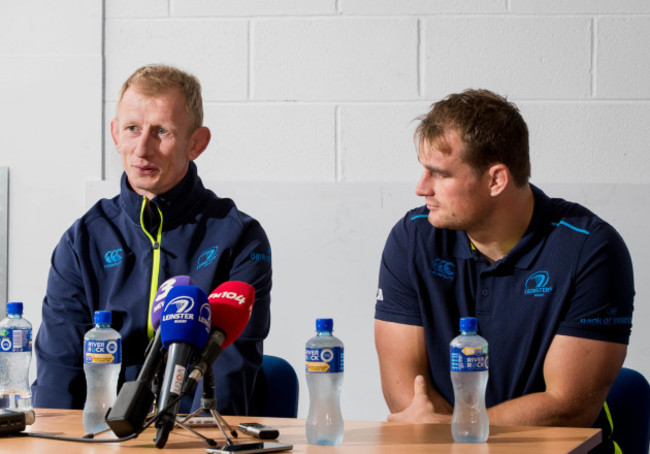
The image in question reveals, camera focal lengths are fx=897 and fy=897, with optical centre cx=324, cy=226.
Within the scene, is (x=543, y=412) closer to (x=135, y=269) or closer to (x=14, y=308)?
(x=135, y=269)

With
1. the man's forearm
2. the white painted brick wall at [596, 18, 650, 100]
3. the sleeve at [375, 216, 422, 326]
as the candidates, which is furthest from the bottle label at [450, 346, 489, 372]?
the white painted brick wall at [596, 18, 650, 100]

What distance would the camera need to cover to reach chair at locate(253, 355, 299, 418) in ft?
6.71

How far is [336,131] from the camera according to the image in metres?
2.94

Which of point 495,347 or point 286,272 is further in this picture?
point 286,272

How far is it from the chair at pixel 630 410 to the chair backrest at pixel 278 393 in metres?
0.70

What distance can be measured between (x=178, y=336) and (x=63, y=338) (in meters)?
0.84

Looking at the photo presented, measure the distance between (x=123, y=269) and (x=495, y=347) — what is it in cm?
86

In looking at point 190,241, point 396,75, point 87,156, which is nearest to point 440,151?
point 190,241

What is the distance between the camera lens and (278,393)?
2061mm

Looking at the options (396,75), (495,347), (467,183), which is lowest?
(495,347)

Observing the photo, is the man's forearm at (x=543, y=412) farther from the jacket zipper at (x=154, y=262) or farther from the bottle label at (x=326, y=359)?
the jacket zipper at (x=154, y=262)

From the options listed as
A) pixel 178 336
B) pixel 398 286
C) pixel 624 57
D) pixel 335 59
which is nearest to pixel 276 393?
pixel 398 286

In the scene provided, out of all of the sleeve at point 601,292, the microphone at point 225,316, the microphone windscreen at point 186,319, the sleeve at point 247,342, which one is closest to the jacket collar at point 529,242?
the sleeve at point 601,292

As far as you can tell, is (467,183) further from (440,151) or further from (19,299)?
(19,299)
